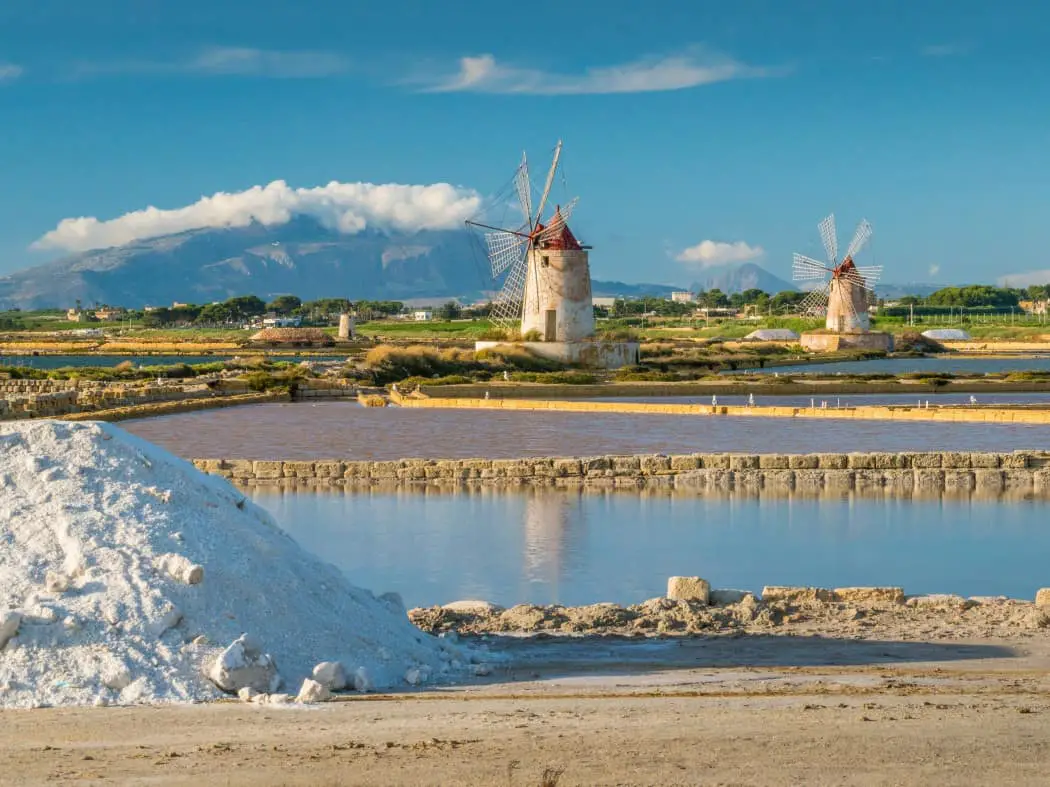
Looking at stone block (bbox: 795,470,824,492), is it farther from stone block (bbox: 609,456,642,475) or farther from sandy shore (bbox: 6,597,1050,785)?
sandy shore (bbox: 6,597,1050,785)

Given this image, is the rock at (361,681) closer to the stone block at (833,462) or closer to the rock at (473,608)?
the rock at (473,608)

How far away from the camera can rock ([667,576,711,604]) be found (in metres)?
7.85

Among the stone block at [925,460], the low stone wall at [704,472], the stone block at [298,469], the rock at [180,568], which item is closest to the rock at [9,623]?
the rock at [180,568]

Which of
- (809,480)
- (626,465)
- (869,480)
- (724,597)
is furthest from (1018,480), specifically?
(724,597)

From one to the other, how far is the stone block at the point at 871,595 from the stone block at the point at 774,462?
688 centimetres

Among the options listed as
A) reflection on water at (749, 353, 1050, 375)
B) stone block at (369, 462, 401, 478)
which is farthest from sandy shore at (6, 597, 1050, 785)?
reflection on water at (749, 353, 1050, 375)

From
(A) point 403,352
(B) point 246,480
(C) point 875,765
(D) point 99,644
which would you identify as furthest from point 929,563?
(A) point 403,352

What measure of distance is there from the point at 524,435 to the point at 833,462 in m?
6.71

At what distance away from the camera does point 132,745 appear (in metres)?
4.75

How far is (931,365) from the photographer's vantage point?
165 feet

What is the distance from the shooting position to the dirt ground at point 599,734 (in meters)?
4.45

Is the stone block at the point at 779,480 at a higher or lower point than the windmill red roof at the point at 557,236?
lower

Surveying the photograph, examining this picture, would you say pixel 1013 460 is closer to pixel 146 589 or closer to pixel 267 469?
pixel 267 469

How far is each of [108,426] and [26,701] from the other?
1665 mm
